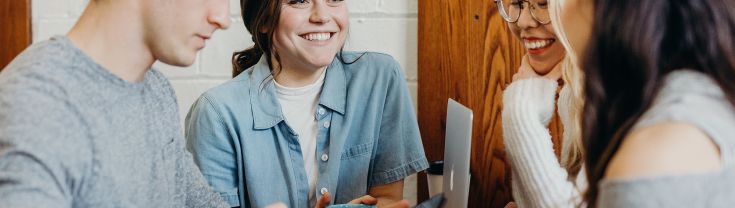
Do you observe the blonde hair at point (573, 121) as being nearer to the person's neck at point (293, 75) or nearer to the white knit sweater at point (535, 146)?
the white knit sweater at point (535, 146)

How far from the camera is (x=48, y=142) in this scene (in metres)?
0.81

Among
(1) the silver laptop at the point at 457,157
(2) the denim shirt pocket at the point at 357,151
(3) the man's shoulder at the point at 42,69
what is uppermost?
(3) the man's shoulder at the point at 42,69

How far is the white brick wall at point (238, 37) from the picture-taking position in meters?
1.76

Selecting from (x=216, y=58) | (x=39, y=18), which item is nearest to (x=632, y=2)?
(x=216, y=58)

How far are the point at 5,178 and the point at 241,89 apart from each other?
776mm

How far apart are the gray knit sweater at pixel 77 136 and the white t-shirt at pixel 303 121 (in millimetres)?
490

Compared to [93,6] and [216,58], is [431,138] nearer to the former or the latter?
[216,58]

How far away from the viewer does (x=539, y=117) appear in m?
1.34

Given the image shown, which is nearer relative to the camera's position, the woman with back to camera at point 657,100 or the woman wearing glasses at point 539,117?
the woman with back to camera at point 657,100

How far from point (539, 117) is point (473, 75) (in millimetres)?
419

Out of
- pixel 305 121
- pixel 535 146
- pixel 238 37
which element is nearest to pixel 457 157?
pixel 535 146

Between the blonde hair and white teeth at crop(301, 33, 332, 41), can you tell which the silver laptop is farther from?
white teeth at crop(301, 33, 332, 41)

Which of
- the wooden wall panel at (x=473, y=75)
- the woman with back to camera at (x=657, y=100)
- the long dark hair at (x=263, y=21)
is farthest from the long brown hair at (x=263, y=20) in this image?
the woman with back to camera at (x=657, y=100)

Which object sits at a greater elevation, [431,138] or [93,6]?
[93,6]
